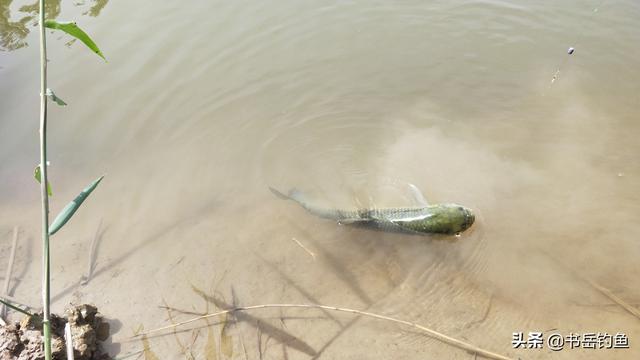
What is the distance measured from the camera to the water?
368 centimetres

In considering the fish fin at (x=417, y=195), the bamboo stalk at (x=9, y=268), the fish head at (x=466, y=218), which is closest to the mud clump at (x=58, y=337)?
the bamboo stalk at (x=9, y=268)

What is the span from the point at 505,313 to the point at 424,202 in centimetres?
128

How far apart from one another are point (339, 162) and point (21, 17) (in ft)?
19.5

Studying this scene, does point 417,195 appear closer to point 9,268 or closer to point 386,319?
point 386,319

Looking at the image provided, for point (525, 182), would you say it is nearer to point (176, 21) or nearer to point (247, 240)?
point (247, 240)

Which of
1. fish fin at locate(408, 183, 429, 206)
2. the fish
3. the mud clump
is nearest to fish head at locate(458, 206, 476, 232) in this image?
the fish

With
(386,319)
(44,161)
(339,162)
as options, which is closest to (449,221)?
(386,319)

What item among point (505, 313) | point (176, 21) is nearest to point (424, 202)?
point (505, 313)

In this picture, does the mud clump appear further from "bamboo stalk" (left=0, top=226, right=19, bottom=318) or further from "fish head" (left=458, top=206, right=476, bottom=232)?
"fish head" (left=458, top=206, right=476, bottom=232)

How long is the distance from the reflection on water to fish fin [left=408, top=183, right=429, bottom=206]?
5852 mm

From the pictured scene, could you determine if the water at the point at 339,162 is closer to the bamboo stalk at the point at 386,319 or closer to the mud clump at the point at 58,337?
the bamboo stalk at the point at 386,319

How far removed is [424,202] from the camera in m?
4.40

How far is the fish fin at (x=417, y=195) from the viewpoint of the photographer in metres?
4.41

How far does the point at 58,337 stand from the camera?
318cm
